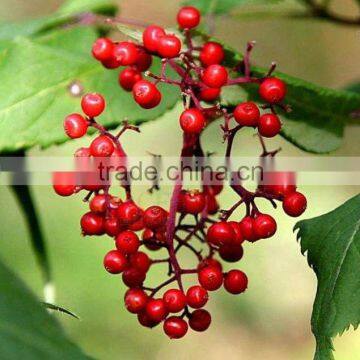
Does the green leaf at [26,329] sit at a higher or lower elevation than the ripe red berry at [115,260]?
higher

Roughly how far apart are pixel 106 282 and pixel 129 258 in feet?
7.01

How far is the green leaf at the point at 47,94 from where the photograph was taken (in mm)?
1519

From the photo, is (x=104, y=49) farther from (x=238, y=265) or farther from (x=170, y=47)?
(x=238, y=265)

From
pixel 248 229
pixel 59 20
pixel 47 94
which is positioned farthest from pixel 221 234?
pixel 59 20

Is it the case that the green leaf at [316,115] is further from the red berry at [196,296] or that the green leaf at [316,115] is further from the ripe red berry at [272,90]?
the red berry at [196,296]

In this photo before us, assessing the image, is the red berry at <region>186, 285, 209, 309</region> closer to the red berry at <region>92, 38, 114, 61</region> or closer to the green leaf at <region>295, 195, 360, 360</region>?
the green leaf at <region>295, 195, 360, 360</region>

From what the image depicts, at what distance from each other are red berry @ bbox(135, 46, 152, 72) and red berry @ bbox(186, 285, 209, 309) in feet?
1.49

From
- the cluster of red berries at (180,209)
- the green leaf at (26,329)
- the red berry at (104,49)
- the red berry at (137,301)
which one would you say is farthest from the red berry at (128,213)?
the green leaf at (26,329)

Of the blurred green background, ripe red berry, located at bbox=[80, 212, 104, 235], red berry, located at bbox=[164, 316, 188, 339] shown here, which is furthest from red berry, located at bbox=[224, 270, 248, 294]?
the blurred green background

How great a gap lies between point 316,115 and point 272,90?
0.26m

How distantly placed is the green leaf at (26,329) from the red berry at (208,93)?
686 millimetres

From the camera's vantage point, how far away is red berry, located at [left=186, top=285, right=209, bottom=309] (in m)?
1.31

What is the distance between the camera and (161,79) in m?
1.31

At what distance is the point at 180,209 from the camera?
53.4 inches
